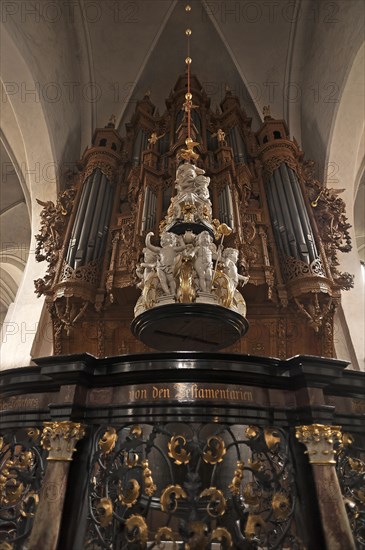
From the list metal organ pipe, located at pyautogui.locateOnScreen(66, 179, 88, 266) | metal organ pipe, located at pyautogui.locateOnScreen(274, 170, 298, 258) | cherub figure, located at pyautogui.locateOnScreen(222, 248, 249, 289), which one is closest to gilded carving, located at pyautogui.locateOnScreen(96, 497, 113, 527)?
cherub figure, located at pyautogui.locateOnScreen(222, 248, 249, 289)

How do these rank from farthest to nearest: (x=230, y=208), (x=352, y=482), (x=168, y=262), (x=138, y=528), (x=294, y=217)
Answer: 1. (x=294, y=217)
2. (x=230, y=208)
3. (x=168, y=262)
4. (x=352, y=482)
5. (x=138, y=528)

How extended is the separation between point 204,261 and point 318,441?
3029 millimetres

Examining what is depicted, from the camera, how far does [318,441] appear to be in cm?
289

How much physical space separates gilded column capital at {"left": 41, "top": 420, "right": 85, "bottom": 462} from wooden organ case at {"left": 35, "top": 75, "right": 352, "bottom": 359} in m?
4.07

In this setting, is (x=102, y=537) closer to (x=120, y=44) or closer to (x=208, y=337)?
(x=208, y=337)

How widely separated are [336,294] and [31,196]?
23.8 feet

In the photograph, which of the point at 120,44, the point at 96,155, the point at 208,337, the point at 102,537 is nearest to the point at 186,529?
the point at 102,537

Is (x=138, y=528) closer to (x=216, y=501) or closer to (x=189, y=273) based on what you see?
(x=216, y=501)

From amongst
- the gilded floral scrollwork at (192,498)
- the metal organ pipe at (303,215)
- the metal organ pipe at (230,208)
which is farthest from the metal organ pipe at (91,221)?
the gilded floral scrollwork at (192,498)

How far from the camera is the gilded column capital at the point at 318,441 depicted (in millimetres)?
2859

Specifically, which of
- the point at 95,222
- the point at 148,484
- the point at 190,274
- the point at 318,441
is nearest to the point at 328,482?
the point at 318,441

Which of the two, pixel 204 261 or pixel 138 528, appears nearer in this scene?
pixel 138 528

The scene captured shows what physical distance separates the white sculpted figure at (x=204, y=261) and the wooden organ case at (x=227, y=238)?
126cm

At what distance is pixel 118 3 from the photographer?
1166cm
